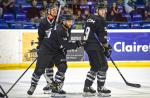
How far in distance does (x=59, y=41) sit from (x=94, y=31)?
580 millimetres

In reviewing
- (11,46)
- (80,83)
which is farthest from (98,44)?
(11,46)

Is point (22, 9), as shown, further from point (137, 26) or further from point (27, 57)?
point (137, 26)

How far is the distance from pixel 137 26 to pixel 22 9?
8.98ft

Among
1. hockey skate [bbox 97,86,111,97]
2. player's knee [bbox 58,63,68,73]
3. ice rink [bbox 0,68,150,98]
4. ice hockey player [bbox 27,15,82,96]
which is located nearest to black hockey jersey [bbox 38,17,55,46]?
ice hockey player [bbox 27,15,82,96]

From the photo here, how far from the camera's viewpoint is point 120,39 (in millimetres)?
10812

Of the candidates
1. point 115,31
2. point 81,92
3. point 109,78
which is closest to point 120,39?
point 115,31

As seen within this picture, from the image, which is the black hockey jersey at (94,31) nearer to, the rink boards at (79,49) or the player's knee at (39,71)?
the player's knee at (39,71)

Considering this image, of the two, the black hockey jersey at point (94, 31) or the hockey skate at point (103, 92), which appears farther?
the hockey skate at point (103, 92)

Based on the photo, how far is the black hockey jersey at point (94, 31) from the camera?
7082 mm

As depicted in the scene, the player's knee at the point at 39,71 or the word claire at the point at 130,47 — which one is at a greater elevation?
the player's knee at the point at 39,71

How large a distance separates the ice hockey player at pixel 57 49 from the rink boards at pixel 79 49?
3029 millimetres

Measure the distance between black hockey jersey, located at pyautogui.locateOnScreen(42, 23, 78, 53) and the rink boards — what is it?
3086mm

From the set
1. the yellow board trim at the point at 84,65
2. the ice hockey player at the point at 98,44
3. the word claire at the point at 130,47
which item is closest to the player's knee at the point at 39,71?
the ice hockey player at the point at 98,44

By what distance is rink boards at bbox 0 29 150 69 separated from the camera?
33.9 feet
